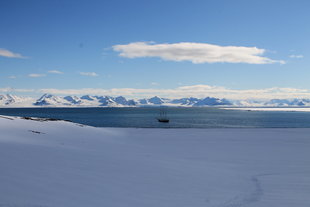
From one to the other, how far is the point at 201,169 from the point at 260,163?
4.15 meters

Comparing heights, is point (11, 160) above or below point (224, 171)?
above

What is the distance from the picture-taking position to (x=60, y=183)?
8727mm

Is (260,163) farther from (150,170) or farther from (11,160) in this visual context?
(11,160)

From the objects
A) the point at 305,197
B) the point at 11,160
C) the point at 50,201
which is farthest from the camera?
A: the point at 11,160

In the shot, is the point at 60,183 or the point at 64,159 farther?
the point at 64,159

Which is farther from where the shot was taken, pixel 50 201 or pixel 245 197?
pixel 245 197

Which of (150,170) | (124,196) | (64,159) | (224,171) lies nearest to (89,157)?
(64,159)

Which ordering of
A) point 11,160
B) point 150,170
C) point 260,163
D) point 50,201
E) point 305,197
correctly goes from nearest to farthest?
point 50,201, point 305,197, point 11,160, point 150,170, point 260,163

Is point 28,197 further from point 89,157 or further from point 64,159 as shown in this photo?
point 89,157

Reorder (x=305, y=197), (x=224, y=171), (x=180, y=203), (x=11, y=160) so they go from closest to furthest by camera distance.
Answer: (x=180, y=203)
(x=305, y=197)
(x=11, y=160)
(x=224, y=171)

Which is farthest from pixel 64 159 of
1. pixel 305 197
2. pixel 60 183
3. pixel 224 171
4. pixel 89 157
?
pixel 305 197

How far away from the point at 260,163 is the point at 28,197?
11.9 metres

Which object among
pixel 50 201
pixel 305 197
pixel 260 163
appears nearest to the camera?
pixel 50 201

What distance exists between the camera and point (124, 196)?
8.31 meters
